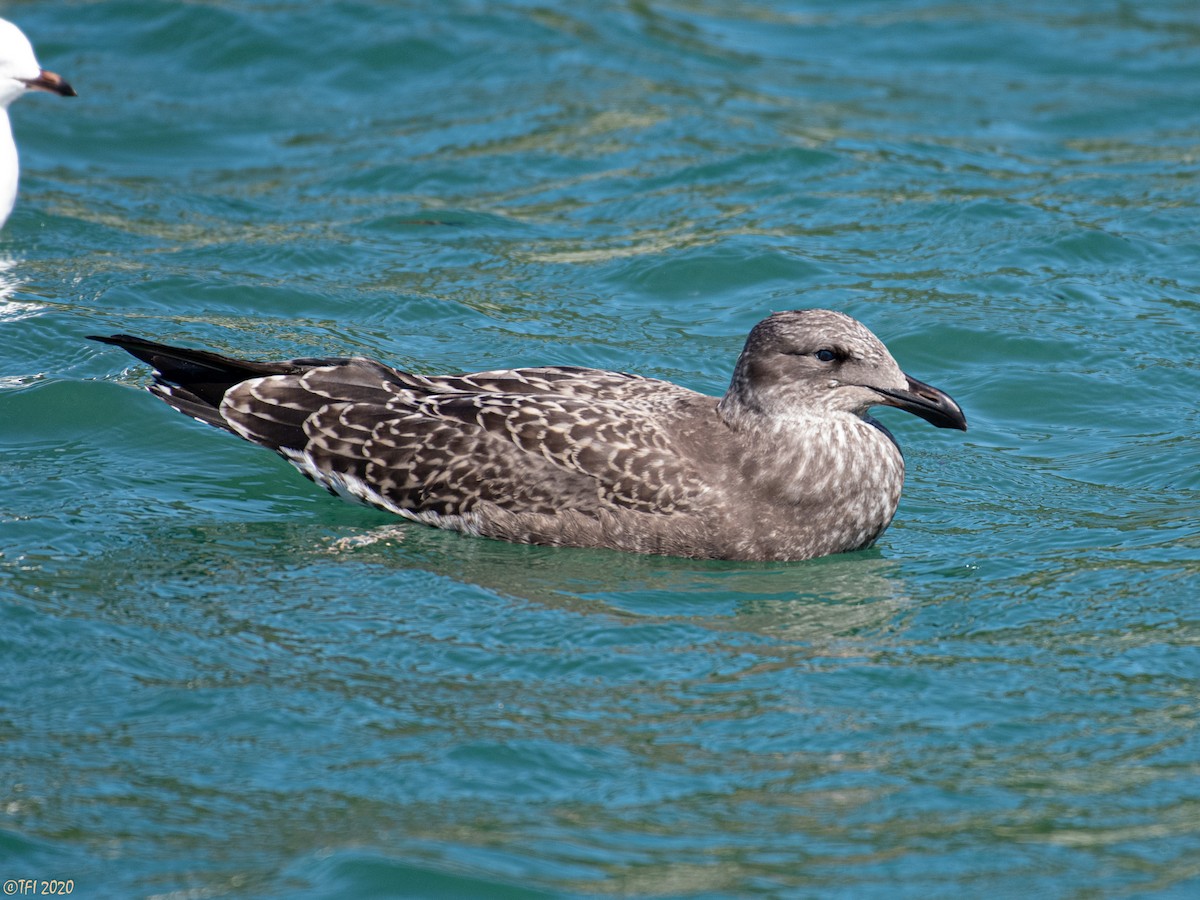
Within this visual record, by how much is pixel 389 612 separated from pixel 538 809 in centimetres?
172

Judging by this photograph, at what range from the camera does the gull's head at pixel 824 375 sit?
779 centimetres

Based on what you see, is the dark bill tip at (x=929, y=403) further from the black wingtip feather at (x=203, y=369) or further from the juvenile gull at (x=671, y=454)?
the black wingtip feather at (x=203, y=369)

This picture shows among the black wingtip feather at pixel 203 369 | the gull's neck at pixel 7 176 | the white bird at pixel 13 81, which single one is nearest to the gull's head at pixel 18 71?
the white bird at pixel 13 81

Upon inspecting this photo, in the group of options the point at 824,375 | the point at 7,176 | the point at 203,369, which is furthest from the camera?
the point at 7,176

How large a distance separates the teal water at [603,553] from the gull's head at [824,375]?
75 cm

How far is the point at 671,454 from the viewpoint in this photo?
7926 mm

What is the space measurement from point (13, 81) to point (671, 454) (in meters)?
6.96

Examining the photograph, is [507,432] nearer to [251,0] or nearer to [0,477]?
[0,477]

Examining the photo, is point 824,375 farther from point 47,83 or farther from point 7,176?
point 47,83

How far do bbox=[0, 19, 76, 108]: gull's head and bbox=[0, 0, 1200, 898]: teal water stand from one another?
3.03ft

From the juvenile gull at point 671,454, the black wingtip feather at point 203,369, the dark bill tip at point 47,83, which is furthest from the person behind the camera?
the dark bill tip at point 47,83

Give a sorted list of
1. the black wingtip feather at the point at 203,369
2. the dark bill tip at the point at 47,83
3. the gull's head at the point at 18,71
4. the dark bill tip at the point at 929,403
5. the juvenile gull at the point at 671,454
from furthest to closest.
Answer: the dark bill tip at the point at 47,83, the gull's head at the point at 18,71, the black wingtip feather at the point at 203,369, the juvenile gull at the point at 671,454, the dark bill tip at the point at 929,403

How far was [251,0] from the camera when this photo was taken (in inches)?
679

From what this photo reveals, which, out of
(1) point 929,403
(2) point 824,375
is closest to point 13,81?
(2) point 824,375
